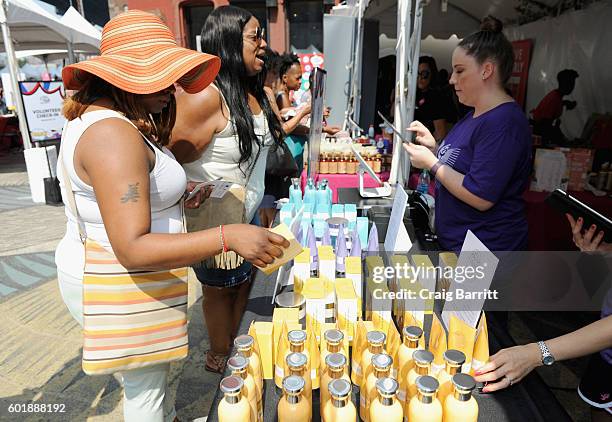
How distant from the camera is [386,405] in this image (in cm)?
80

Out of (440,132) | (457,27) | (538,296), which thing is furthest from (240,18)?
(457,27)

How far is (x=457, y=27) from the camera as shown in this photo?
755 cm

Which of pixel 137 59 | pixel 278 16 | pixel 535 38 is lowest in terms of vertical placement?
pixel 137 59

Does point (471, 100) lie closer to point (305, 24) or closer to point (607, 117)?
point (607, 117)

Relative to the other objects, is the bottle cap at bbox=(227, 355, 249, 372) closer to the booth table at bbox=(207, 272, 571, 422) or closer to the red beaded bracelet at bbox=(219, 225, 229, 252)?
the booth table at bbox=(207, 272, 571, 422)

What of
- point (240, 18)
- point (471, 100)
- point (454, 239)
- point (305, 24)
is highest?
point (305, 24)

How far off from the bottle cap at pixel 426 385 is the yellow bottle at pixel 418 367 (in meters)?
0.05

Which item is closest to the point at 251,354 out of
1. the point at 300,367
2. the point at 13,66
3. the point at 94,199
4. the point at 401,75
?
the point at 300,367

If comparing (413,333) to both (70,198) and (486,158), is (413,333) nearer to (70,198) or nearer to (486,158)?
(486,158)

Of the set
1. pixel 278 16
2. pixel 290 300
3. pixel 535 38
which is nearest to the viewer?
pixel 290 300

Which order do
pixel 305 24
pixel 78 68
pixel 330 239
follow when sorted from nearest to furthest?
pixel 78 68 < pixel 330 239 < pixel 305 24

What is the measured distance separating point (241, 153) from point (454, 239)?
1033 mm

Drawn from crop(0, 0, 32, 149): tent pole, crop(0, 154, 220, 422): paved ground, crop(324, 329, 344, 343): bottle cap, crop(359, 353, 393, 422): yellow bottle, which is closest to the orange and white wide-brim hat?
crop(324, 329, 344, 343): bottle cap

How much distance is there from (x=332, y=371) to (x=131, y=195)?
646 mm
